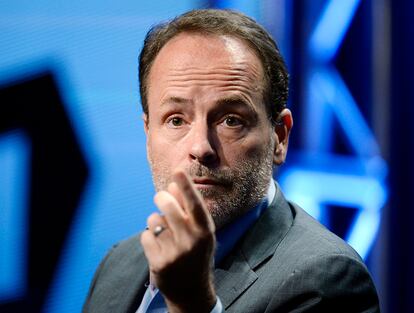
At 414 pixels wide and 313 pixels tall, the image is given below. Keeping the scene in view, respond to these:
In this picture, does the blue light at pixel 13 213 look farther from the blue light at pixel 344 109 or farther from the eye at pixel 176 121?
the blue light at pixel 344 109

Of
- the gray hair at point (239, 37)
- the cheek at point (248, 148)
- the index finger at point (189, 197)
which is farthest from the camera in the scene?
the gray hair at point (239, 37)

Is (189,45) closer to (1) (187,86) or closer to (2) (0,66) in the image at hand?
(1) (187,86)

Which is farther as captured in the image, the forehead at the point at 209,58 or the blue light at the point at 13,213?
the blue light at the point at 13,213

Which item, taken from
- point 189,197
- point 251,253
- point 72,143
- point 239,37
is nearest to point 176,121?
point 239,37

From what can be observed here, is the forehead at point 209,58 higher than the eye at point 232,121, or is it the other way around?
the forehead at point 209,58

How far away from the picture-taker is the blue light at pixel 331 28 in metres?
3.69

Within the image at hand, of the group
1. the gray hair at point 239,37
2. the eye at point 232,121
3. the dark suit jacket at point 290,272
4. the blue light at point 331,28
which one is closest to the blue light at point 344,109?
the blue light at point 331,28

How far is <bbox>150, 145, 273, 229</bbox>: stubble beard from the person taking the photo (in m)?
1.86

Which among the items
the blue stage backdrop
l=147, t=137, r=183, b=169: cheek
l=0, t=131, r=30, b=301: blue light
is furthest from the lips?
l=0, t=131, r=30, b=301: blue light

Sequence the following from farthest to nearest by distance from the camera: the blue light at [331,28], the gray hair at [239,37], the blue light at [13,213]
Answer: the blue light at [331,28], the blue light at [13,213], the gray hair at [239,37]

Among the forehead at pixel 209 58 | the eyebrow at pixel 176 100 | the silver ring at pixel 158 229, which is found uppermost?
the forehead at pixel 209 58

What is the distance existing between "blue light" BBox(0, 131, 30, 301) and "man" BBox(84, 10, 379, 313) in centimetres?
91

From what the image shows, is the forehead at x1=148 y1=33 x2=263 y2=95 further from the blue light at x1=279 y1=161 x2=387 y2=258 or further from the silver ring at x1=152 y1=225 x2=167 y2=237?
the blue light at x1=279 y1=161 x2=387 y2=258

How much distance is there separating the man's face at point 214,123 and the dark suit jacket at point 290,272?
0.10 metres
